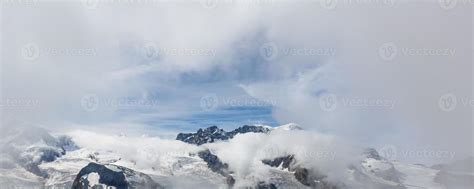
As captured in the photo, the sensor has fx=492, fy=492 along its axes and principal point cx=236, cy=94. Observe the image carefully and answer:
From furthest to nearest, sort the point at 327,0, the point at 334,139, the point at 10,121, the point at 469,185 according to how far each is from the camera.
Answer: the point at 469,185, the point at 334,139, the point at 10,121, the point at 327,0

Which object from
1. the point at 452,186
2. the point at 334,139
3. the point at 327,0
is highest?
the point at 327,0

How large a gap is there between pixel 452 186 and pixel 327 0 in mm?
171901

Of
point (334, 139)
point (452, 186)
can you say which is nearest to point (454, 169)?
point (452, 186)

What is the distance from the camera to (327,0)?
51156 millimetres

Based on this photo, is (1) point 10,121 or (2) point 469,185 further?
(2) point 469,185

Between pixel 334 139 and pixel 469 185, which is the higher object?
pixel 334 139

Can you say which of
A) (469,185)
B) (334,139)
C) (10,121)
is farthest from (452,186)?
(10,121)

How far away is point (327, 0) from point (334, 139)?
93.2 m

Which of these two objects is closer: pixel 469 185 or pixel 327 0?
pixel 327 0

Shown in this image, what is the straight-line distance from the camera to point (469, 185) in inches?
7657

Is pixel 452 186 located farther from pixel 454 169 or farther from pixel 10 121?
pixel 10 121

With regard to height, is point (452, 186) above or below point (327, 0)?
below

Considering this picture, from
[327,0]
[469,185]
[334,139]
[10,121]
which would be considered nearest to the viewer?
[327,0]

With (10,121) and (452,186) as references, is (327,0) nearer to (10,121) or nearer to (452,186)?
(10,121)
